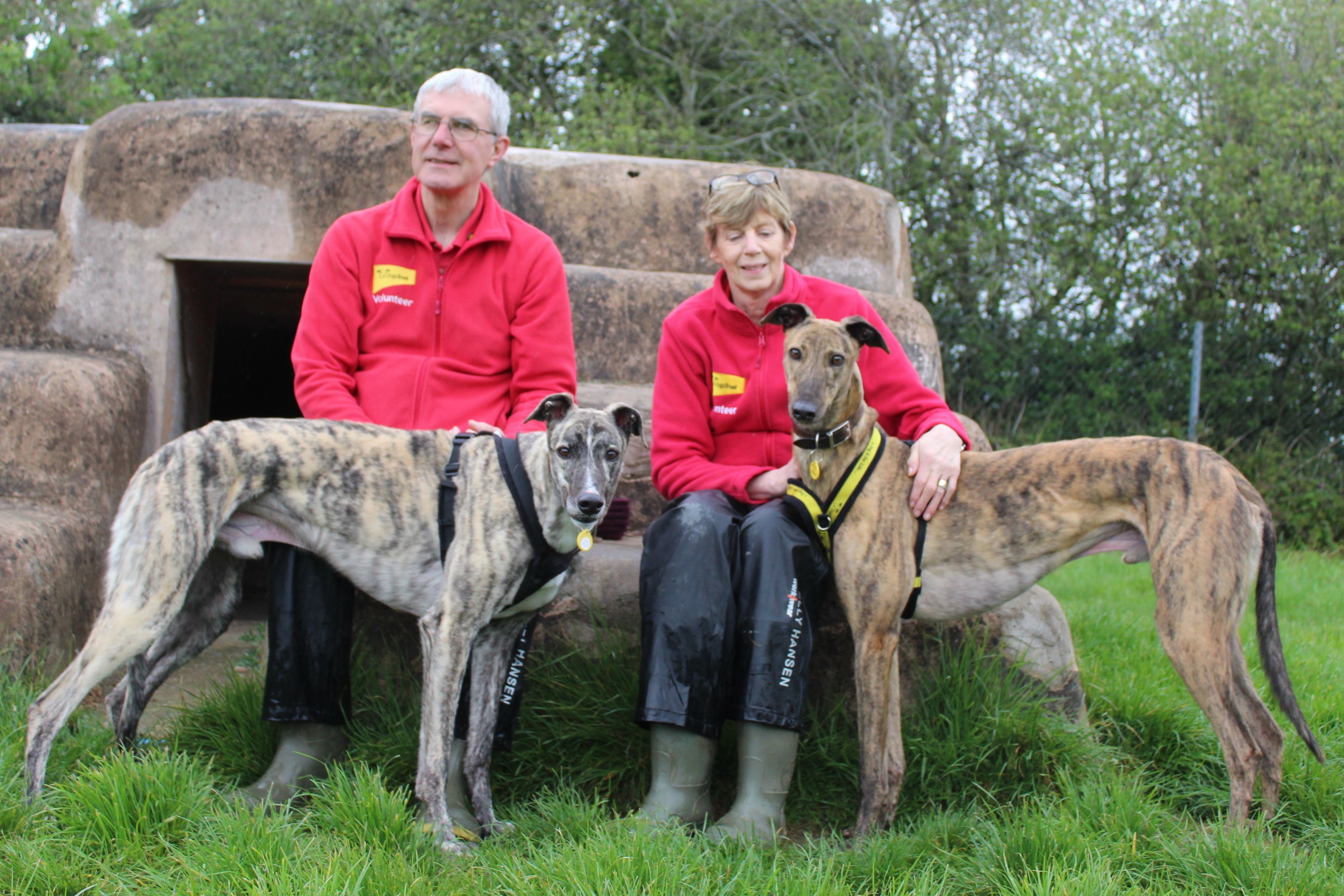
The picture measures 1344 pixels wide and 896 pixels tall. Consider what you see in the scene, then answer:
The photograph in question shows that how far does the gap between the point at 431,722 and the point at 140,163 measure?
336 cm

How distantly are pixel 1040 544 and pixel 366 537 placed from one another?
219cm

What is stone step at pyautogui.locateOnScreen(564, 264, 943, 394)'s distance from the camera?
5125 millimetres

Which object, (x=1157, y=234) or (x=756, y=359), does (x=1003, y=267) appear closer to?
(x=1157, y=234)

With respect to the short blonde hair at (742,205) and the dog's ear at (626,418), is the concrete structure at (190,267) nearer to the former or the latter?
the dog's ear at (626,418)

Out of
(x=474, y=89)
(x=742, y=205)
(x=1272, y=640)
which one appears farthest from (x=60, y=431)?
(x=1272, y=640)

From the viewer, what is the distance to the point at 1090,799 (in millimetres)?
3020

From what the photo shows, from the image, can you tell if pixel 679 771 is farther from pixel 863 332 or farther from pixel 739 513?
pixel 863 332

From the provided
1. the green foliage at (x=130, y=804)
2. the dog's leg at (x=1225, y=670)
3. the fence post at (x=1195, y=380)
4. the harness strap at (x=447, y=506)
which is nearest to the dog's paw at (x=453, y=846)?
the green foliage at (x=130, y=804)

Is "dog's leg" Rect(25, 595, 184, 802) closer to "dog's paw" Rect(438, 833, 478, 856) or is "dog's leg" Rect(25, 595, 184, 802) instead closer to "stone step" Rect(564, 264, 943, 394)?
"dog's paw" Rect(438, 833, 478, 856)

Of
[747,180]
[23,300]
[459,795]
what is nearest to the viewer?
[459,795]

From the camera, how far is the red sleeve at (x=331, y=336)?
3.51 m

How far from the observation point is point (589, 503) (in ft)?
9.78

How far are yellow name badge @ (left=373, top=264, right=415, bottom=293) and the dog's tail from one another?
2961mm

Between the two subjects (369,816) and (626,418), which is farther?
(626,418)
